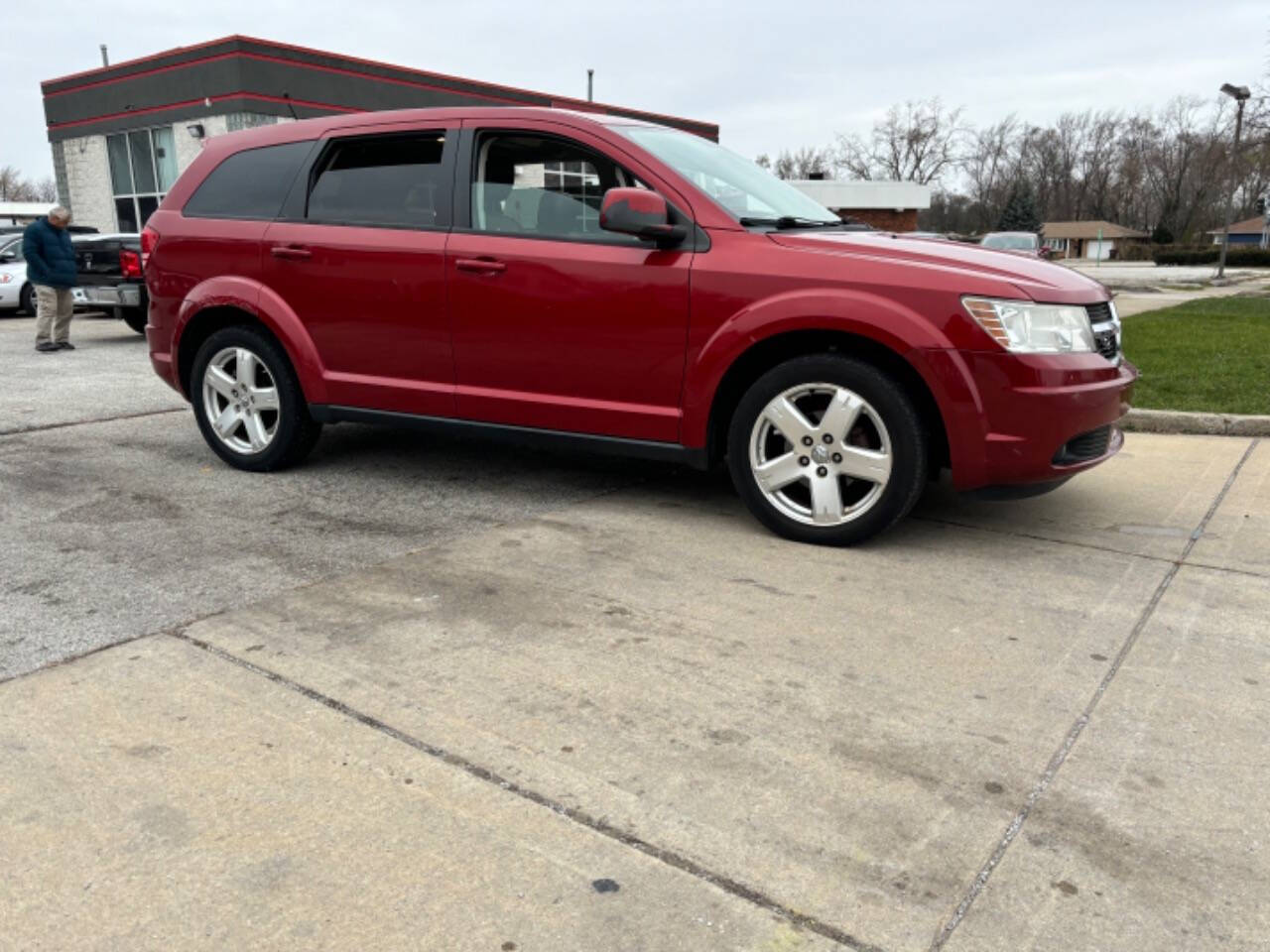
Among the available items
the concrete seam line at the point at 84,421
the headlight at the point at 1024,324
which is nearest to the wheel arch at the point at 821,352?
the headlight at the point at 1024,324

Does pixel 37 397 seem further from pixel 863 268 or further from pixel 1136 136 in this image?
pixel 1136 136

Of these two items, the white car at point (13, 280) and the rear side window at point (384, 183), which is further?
the white car at point (13, 280)

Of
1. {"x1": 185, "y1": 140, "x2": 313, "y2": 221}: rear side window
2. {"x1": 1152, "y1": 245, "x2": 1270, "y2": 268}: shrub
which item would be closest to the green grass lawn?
{"x1": 185, "y1": 140, "x2": 313, "y2": 221}: rear side window

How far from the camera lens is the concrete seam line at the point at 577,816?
6.51ft

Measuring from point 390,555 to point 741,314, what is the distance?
1.75 m

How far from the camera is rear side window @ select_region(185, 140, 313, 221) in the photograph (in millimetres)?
5238

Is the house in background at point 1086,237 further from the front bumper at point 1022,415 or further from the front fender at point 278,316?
the front fender at point 278,316

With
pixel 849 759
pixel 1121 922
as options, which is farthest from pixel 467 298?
pixel 1121 922

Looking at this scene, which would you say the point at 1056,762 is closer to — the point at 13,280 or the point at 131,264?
the point at 131,264

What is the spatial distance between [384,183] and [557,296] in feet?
4.01

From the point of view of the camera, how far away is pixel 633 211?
13.5 ft

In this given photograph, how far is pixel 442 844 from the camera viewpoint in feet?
7.25

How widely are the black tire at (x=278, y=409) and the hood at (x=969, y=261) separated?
2.66 meters

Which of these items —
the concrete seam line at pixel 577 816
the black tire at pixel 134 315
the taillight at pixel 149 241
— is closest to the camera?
the concrete seam line at pixel 577 816
